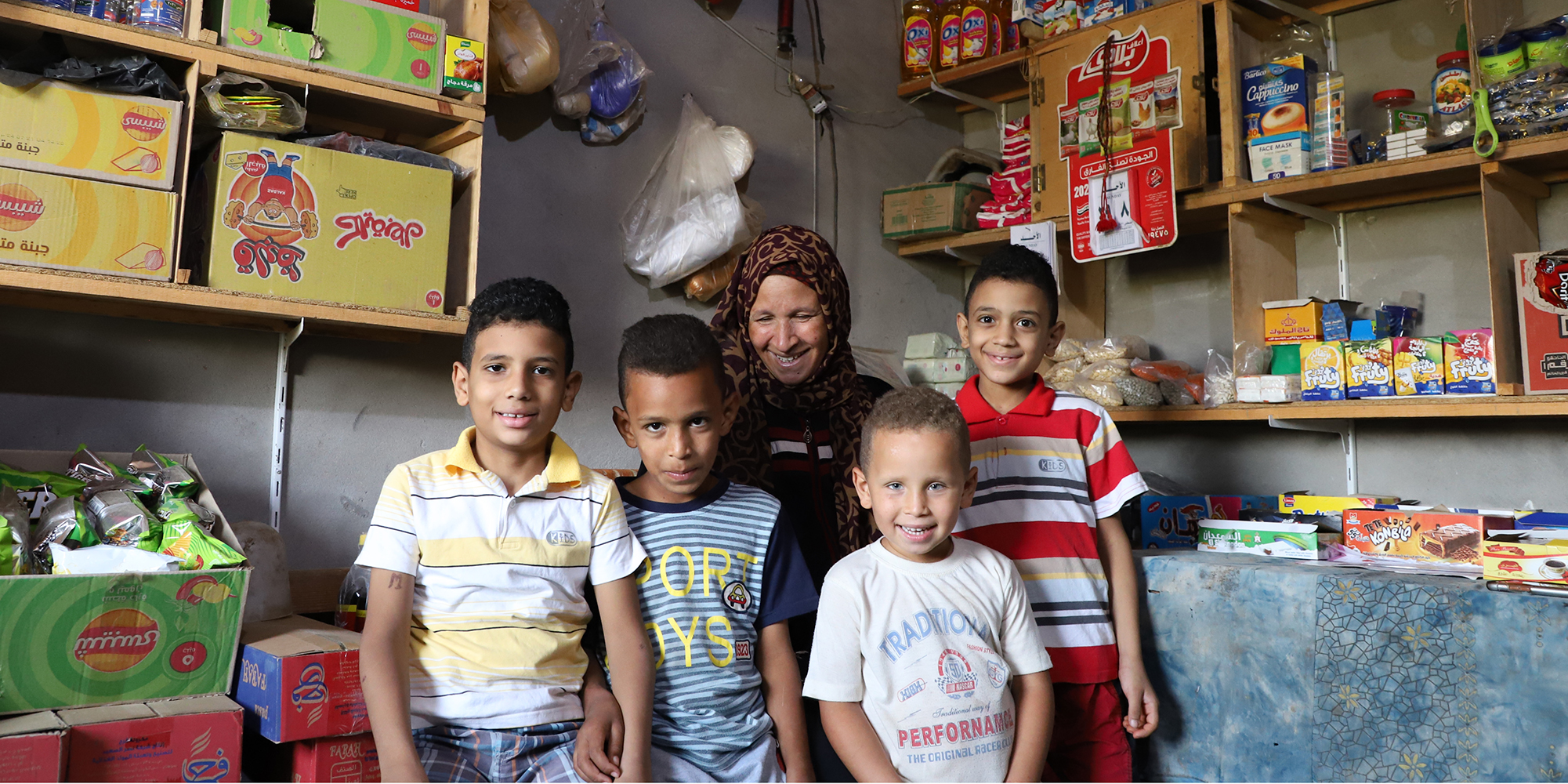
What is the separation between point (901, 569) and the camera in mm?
1458

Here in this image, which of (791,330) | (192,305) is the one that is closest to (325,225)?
(192,305)

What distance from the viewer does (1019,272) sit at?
69.6 inches

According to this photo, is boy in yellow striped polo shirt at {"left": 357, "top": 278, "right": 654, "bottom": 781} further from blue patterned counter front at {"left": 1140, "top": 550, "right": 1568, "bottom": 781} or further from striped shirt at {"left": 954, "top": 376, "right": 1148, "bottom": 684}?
blue patterned counter front at {"left": 1140, "top": 550, "right": 1568, "bottom": 781}

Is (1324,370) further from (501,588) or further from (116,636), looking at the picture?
(116,636)

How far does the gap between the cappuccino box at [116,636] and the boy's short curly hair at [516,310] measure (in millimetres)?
570

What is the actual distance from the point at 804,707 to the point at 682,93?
2039 mm

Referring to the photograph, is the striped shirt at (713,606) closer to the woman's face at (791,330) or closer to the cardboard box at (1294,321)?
the woman's face at (791,330)

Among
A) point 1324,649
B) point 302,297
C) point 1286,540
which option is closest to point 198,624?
point 302,297

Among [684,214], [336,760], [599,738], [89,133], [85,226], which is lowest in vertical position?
[336,760]

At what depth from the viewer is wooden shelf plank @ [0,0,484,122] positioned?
177cm

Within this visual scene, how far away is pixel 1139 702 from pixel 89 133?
2.10 meters

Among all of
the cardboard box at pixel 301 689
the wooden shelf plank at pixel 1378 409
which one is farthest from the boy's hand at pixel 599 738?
the wooden shelf plank at pixel 1378 409

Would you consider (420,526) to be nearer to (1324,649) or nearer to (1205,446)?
(1324,649)

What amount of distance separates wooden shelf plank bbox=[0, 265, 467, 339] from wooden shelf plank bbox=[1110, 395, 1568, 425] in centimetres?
189
